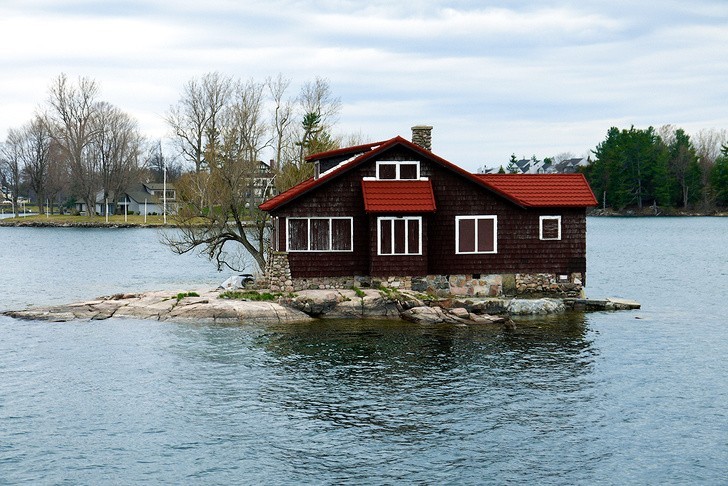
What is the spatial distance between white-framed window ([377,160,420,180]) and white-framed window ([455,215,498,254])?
2.90 meters

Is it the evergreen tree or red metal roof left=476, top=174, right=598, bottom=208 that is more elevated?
the evergreen tree

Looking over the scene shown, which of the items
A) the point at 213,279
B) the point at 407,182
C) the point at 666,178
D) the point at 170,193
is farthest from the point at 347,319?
the point at 666,178

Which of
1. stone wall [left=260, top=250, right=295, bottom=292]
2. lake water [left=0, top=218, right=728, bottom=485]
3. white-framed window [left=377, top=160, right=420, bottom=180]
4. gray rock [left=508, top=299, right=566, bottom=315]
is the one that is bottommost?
lake water [left=0, top=218, right=728, bottom=485]

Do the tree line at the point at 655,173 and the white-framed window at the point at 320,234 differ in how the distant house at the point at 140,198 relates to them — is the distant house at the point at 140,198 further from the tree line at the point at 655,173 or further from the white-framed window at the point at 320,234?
the white-framed window at the point at 320,234

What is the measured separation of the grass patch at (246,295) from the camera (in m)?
37.2

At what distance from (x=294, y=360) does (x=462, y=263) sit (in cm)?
1275

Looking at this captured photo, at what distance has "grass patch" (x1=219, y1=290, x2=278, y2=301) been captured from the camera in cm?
3719

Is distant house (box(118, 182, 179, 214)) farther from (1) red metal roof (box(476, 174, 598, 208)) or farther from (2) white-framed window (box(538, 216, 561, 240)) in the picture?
(2) white-framed window (box(538, 216, 561, 240))

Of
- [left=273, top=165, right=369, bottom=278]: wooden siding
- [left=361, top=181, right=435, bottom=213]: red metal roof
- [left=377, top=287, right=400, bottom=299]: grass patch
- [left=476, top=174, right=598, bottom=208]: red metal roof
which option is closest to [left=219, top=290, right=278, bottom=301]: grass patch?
[left=273, top=165, right=369, bottom=278]: wooden siding

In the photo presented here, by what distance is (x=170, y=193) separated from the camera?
149625 millimetres

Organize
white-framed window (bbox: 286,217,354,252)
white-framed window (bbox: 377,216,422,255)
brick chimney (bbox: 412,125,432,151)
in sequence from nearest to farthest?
white-framed window (bbox: 377,216,422,255), white-framed window (bbox: 286,217,354,252), brick chimney (bbox: 412,125,432,151)

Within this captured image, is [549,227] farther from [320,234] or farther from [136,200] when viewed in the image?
[136,200]

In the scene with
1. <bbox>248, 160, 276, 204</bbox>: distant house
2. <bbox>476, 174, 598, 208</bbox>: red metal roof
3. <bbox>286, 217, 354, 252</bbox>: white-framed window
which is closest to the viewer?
<bbox>286, 217, 354, 252</bbox>: white-framed window

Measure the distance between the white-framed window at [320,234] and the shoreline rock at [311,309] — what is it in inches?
81.9
